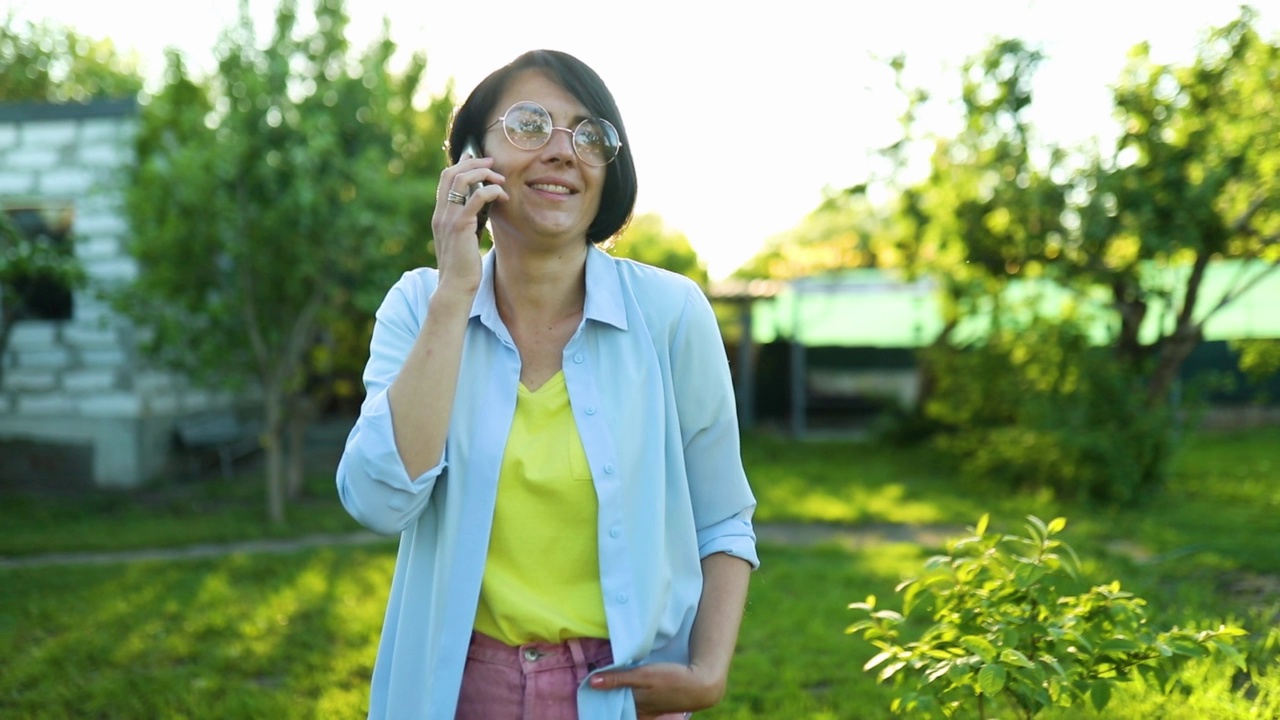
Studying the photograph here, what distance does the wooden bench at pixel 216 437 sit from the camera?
1402 centimetres

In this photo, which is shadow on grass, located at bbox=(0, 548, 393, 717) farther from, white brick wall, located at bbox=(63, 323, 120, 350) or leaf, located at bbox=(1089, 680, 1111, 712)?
white brick wall, located at bbox=(63, 323, 120, 350)

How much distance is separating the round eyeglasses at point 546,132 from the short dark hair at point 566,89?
1.1 inches

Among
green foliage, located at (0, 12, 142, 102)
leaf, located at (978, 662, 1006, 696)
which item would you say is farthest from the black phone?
green foliage, located at (0, 12, 142, 102)

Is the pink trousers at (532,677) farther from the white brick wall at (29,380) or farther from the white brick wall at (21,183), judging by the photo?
the white brick wall at (21,183)

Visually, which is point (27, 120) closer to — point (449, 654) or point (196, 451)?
point (196, 451)

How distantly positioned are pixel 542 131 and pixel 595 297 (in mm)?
297

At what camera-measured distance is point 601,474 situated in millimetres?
1997

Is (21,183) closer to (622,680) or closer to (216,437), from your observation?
(216,437)

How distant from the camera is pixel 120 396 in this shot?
13039mm

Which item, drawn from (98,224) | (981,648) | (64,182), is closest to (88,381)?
(98,224)

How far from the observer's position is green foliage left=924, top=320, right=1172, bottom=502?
1090 cm

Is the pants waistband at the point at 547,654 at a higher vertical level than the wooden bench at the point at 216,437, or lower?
higher

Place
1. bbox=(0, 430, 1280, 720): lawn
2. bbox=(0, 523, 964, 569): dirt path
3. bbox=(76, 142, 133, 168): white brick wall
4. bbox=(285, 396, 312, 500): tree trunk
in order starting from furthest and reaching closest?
bbox=(76, 142, 133, 168): white brick wall → bbox=(285, 396, 312, 500): tree trunk → bbox=(0, 523, 964, 569): dirt path → bbox=(0, 430, 1280, 720): lawn

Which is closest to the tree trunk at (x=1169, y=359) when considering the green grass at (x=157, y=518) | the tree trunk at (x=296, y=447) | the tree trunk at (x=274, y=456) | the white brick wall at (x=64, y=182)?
the green grass at (x=157, y=518)
